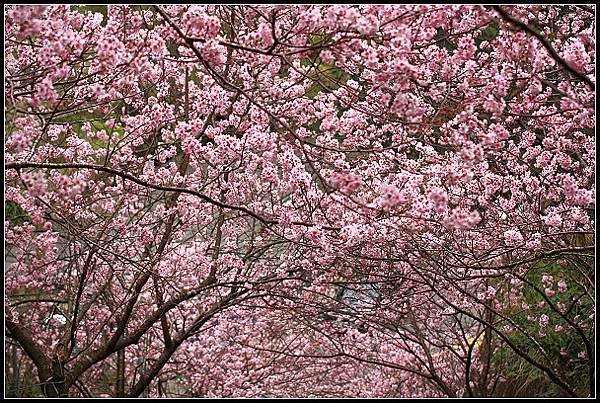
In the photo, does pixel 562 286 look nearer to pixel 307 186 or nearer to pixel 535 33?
pixel 307 186

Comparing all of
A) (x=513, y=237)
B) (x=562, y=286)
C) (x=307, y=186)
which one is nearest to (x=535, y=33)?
(x=513, y=237)

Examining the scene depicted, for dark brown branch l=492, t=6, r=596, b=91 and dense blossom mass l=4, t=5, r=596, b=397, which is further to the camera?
dense blossom mass l=4, t=5, r=596, b=397

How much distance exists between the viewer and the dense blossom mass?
332 centimetres

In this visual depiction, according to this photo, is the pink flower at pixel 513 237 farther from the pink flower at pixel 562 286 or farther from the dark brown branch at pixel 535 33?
the pink flower at pixel 562 286

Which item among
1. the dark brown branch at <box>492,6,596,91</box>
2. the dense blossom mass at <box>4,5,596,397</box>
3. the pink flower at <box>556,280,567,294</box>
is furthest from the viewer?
the pink flower at <box>556,280,567,294</box>

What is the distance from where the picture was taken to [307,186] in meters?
4.25

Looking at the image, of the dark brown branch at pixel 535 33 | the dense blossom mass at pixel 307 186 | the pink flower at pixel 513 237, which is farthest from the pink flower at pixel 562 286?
the dark brown branch at pixel 535 33

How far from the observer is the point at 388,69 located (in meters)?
3.22

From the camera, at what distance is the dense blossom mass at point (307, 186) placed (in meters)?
3.32

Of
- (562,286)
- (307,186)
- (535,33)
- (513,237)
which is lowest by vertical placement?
(535,33)

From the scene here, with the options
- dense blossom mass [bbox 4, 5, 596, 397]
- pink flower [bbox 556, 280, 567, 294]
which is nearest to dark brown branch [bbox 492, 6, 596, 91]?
dense blossom mass [bbox 4, 5, 596, 397]

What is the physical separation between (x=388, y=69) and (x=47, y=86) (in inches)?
56.4

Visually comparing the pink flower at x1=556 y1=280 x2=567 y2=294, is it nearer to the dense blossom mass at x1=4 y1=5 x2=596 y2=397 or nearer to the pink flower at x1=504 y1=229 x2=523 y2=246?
the dense blossom mass at x1=4 y1=5 x2=596 y2=397

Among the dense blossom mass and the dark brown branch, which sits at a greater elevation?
the dense blossom mass
